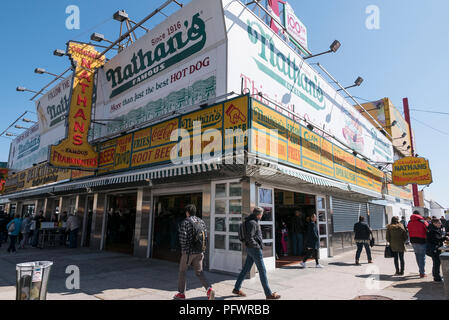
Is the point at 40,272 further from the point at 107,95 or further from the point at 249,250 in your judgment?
the point at 107,95

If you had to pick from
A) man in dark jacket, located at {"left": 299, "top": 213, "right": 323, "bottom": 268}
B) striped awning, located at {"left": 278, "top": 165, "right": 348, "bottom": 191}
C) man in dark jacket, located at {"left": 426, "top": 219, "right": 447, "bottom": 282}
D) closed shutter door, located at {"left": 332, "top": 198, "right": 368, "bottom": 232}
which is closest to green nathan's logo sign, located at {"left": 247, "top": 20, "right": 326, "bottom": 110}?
striped awning, located at {"left": 278, "top": 165, "right": 348, "bottom": 191}

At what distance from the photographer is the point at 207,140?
28.2 ft

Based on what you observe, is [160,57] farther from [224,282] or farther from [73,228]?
[73,228]

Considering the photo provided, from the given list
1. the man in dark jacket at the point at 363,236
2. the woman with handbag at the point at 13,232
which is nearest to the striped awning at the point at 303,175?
the man in dark jacket at the point at 363,236

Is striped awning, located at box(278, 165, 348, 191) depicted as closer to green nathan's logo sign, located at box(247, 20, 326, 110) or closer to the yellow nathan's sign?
green nathan's logo sign, located at box(247, 20, 326, 110)

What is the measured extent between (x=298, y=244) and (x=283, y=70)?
7.88 meters

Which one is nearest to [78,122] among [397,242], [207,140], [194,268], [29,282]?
[207,140]

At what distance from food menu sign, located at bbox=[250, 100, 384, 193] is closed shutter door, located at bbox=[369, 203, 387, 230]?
4.16 metres

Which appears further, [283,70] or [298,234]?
[298,234]

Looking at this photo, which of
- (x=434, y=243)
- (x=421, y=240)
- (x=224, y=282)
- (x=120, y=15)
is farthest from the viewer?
(x=120, y=15)

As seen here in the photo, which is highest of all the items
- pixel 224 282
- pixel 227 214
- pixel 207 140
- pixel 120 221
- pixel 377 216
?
pixel 207 140

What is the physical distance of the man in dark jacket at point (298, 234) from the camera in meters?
12.7

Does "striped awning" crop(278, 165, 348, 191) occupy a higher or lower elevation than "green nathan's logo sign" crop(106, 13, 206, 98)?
lower

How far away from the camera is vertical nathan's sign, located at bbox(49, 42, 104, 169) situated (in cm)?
1158
